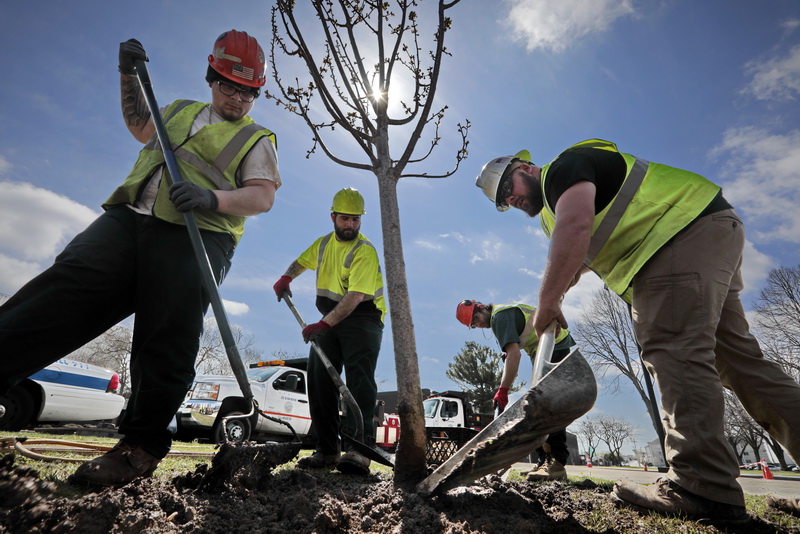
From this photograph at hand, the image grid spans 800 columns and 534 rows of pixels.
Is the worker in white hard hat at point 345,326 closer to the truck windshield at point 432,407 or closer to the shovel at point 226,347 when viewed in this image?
the shovel at point 226,347

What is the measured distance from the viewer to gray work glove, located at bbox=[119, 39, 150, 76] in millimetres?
2213

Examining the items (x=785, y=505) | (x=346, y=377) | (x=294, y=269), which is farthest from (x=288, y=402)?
(x=785, y=505)

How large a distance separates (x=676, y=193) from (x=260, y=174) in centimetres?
192

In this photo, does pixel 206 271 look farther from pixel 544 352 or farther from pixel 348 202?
pixel 348 202

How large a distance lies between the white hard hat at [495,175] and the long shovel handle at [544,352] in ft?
2.79

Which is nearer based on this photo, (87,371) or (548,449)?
(548,449)

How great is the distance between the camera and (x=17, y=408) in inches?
241

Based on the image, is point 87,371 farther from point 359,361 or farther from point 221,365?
point 221,365

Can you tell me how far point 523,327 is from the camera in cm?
403

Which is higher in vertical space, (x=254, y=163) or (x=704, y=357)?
(x=254, y=163)

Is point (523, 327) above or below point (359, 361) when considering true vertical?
above

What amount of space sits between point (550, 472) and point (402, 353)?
1.64 metres

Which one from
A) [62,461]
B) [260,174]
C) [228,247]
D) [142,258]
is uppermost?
[260,174]

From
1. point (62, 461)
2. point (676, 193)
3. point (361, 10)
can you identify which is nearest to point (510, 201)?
point (676, 193)
